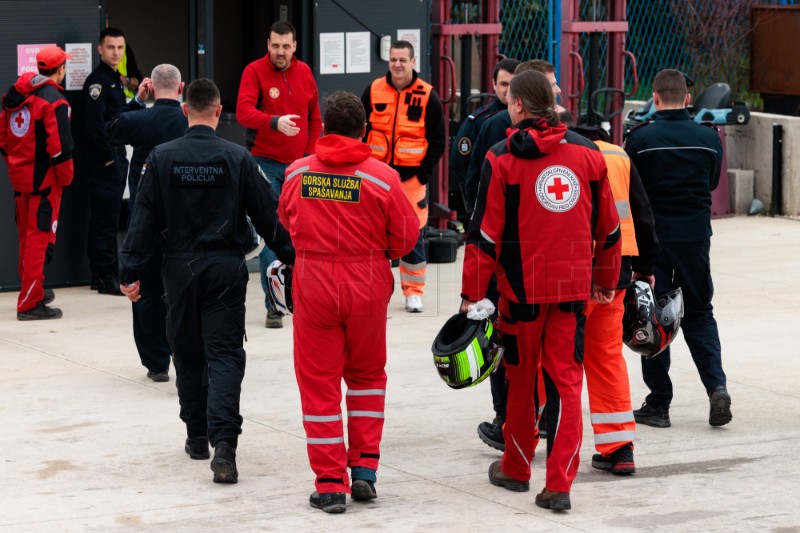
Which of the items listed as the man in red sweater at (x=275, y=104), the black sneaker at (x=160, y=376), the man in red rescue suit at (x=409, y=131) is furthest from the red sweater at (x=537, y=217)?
the man in red rescue suit at (x=409, y=131)

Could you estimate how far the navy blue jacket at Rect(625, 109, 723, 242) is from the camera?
23.8 ft

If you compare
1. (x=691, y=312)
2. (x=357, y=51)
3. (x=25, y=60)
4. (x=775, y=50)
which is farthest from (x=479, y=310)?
(x=775, y=50)

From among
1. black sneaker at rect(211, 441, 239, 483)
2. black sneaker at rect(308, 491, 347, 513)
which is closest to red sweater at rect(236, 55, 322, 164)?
black sneaker at rect(211, 441, 239, 483)

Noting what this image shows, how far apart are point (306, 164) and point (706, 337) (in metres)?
2.64

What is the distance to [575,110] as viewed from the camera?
1413cm

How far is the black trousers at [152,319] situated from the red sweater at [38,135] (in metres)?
2.15

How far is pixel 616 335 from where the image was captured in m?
6.57

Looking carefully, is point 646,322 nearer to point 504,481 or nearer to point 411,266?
point 504,481

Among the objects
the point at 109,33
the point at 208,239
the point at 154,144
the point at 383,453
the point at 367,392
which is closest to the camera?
the point at 367,392

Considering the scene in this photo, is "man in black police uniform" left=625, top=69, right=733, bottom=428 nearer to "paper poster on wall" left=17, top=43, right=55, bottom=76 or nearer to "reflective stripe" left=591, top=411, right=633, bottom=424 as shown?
"reflective stripe" left=591, top=411, right=633, bottom=424

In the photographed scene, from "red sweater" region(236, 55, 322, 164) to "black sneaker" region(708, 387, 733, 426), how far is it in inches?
162

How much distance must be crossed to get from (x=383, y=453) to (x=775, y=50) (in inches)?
500

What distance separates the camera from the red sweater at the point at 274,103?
10094mm

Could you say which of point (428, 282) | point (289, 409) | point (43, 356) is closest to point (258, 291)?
point (428, 282)
